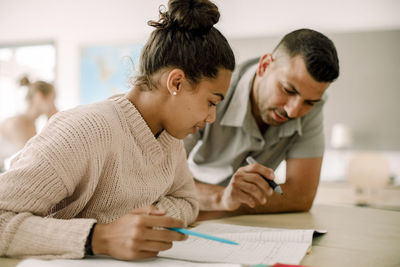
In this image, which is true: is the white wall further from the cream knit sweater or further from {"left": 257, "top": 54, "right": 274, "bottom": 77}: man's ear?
the cream knit sweater

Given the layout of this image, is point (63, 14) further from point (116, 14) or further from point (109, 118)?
point (109, 118)

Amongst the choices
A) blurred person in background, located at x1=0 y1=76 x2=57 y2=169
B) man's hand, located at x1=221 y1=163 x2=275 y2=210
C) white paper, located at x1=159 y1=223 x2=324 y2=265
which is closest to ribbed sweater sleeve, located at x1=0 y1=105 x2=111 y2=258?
white paper, located at x1=159 y1=223 x2=324 y2=265

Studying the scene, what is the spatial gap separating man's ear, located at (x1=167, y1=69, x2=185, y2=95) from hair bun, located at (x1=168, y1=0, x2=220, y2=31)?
111 mm

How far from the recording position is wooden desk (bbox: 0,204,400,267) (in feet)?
2.67

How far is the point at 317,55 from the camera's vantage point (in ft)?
4.22

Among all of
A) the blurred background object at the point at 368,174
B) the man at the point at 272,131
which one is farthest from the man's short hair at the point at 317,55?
the blurred background object at the point at 368,174

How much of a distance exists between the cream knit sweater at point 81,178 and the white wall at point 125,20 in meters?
3.33

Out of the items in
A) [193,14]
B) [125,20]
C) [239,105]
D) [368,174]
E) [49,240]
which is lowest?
[368,174]

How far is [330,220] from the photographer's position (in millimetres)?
1245

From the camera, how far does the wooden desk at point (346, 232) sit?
0.82 m

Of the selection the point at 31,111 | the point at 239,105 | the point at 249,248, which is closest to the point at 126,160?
the point at 249,248

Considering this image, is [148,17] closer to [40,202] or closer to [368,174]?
[368,174]

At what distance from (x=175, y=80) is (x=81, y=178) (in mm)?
308

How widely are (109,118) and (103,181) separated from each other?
14cm
